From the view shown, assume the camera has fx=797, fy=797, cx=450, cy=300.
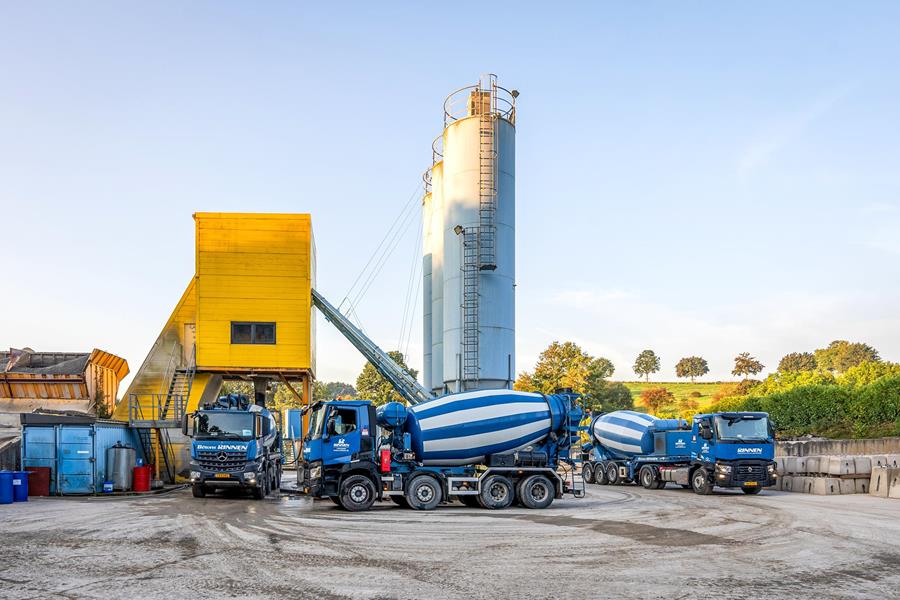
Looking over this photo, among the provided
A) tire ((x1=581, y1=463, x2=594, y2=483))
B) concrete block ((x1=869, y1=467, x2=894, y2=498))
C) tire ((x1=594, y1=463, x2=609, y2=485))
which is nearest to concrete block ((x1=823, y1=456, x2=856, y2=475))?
concrete block ((x1=869, y1=467, x2=894, y2=498))

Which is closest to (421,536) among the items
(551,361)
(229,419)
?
(229,419)

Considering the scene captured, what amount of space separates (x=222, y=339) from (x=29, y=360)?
25.8 ft

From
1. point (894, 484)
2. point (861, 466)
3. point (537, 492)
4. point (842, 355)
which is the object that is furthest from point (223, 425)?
point (842, 355)

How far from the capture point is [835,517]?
1862 centimetres

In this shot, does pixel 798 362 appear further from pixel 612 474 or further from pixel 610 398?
pixel 612 474

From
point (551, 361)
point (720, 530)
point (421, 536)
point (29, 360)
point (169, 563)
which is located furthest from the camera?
point (551, 361)

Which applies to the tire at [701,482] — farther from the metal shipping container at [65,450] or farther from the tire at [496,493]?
the metal shipping container at [65,450]

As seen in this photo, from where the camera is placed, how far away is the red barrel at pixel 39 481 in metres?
25.1

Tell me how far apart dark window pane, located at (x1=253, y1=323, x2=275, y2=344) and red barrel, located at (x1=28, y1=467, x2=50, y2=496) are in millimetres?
11942

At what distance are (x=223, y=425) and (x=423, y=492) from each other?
6.77m

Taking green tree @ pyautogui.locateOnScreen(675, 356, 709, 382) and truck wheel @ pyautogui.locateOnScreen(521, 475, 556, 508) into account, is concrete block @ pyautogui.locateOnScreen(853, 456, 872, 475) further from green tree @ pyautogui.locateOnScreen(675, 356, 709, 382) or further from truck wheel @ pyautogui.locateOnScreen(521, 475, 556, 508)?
green tree @ pyautogui.locateOnScreen(675, 356, 709, 382)

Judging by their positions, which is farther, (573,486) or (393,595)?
(573,486)

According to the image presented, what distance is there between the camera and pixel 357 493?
20891mm

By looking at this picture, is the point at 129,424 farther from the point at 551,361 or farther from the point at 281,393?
the point at 281,393
